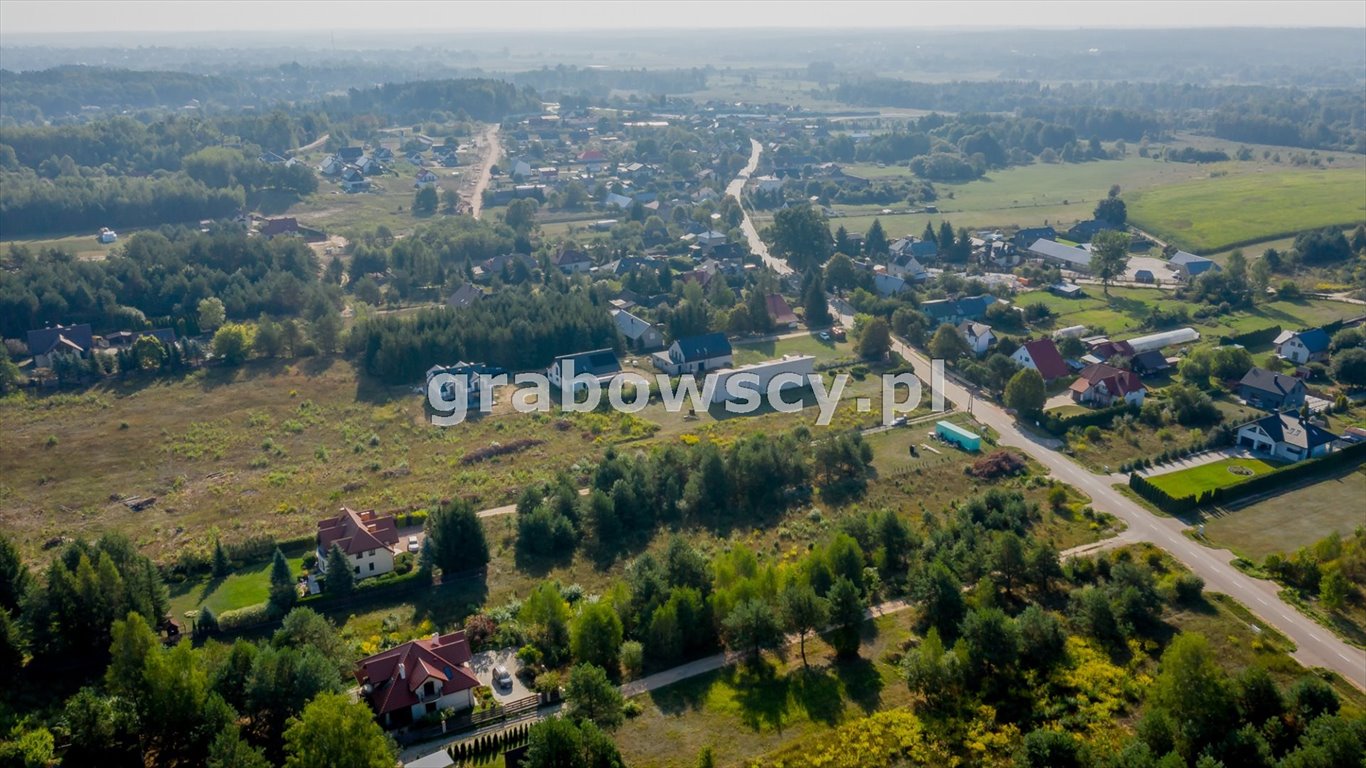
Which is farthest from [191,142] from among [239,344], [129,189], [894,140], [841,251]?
[894,140]

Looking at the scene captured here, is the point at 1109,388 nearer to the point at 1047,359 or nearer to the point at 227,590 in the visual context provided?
the point at 1047,359

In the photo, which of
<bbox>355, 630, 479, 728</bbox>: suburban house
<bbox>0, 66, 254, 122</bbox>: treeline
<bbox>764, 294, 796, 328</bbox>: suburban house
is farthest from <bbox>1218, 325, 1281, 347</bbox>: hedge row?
<bbox>0, 66, 254, 122</bbox>: treeline

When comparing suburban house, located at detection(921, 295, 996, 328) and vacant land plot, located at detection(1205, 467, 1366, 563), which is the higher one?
suburban house, located at detection(921, 295, 996, 328)

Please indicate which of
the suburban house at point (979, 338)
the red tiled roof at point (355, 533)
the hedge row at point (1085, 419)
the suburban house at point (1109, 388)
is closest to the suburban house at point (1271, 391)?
the suburban house at point (1109, 388)

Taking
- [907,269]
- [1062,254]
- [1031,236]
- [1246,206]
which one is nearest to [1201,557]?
[907,269]

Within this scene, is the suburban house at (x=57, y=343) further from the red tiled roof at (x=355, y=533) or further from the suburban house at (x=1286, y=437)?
the suburban house at (x=1286, y=437)

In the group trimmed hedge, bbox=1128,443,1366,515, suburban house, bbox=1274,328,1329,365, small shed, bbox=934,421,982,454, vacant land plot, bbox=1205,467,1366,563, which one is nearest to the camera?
vacant land plot, bbox=1205,467,1366,563

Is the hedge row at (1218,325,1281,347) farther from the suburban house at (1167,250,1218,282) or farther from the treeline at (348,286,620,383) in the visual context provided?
the treeline at (348,286,620,383)

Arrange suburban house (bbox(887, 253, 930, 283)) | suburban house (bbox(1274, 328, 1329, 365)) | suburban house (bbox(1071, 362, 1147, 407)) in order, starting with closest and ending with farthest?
suburban house (bbox(1071, 362, 1147, 407)) < suburban house (bbox(1274, 328, 1329, 365)) < suburban house (bbox(887, 253, 930, 283))
